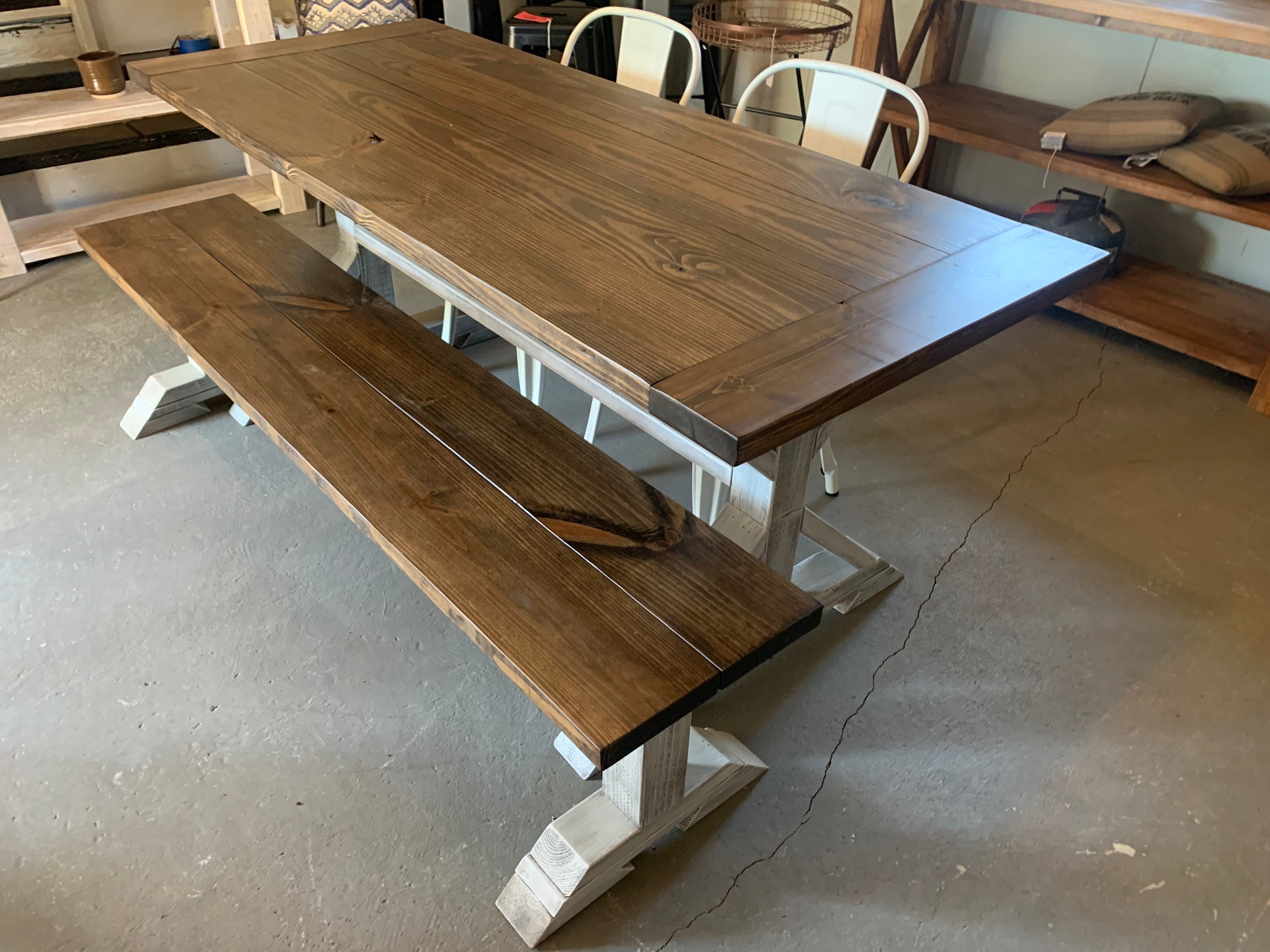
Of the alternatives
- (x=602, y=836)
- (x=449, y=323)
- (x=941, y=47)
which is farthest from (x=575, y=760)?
(x=941, y=47)

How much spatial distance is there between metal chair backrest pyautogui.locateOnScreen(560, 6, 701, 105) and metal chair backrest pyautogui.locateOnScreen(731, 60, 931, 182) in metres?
0.44

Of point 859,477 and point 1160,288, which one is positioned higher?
point 1160,288

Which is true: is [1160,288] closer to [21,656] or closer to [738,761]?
[738,761]

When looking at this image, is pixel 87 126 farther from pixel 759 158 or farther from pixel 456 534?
pixel 456 534

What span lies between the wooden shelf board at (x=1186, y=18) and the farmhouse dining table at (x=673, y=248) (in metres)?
1.11

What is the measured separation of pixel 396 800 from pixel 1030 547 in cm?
139

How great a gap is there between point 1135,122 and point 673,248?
1.85 metres

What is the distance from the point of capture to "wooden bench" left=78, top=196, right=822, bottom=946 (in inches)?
43.8

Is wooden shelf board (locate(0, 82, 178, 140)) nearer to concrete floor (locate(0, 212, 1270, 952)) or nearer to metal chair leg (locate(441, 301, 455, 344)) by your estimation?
concrete floor (locate(0, 212, 1270, 952))

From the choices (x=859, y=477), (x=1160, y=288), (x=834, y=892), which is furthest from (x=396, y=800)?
(x=1160, y=288)

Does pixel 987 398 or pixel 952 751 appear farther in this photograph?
pixel 987 398

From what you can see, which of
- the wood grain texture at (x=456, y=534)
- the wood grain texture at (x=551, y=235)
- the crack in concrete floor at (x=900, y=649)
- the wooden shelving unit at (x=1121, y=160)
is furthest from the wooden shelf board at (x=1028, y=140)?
the wood grain texture at (x=456, y=534)

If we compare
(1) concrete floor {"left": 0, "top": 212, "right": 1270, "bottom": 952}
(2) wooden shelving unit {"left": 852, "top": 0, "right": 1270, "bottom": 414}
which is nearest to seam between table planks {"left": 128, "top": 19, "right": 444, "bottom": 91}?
(1) concrete floor {"left": 0, "top": 212, "right": 1270, "bottom": 952}

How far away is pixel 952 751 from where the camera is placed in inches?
62.7
